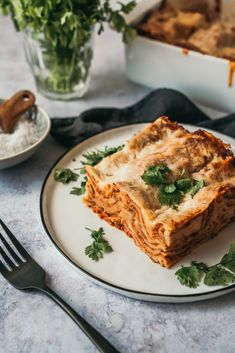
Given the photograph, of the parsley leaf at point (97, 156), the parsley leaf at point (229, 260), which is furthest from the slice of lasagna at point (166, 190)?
the parsley leaf at point (97, 156)

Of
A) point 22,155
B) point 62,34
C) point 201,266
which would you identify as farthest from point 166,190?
point 62,34

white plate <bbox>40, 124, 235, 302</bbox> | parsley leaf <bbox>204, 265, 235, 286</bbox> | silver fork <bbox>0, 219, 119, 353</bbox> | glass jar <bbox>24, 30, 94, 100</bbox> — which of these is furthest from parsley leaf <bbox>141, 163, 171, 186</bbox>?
glass jar <bbox>24, 30, 94, 100</bbox>

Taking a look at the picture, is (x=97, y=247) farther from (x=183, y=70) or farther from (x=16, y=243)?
(x=183, y=70)

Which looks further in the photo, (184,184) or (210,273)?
(184,184)

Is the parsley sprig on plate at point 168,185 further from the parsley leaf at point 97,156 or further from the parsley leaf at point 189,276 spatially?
the parsley leaf at point 97,156

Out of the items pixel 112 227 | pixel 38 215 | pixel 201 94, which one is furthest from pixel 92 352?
pixel 201 94
